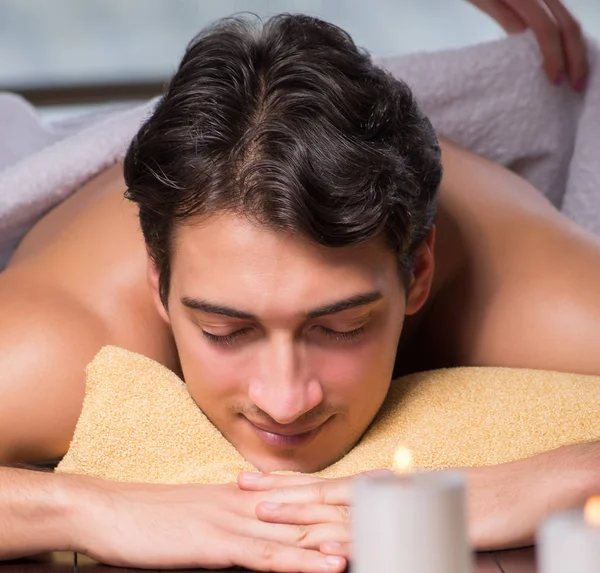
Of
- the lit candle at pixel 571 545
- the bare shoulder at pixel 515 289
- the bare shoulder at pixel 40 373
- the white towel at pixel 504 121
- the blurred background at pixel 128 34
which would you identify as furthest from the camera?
the blurred background at pixel 128 34

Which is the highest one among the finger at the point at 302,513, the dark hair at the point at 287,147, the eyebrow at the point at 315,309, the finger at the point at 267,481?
the dark hair at the point at 287,147

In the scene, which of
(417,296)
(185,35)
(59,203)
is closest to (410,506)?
(417,296)

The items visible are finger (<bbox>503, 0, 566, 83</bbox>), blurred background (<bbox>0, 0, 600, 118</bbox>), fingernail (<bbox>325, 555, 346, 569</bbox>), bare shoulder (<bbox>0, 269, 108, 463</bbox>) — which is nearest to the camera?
fingernail (<bbox>325, 555, 346, 569</bbox>)

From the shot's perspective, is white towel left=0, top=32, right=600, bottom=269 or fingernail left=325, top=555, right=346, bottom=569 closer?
fingernail left=325, top=555, right=346, bottom=569

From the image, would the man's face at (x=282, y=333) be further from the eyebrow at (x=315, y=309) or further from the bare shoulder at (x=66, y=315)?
the bare shoulder at (x=66, y=315)

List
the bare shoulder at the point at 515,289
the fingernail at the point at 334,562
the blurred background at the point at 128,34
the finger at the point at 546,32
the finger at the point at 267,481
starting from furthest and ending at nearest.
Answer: the blurred background at the point at 128,34 → the finger at the point at 546,32 → the bare shoulder at the point at 515,289 → the finger at the point at 267,481 → the fingernail at the point at 334,562

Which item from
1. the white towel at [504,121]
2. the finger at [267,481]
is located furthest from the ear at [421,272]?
the white towel at [504,121]

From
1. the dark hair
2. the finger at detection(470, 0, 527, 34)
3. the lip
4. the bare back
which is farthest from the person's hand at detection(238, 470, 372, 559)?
the finger at detection(470, 0, 527, 34)

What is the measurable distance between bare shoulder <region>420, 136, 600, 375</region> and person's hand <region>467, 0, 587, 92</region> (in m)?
0.37

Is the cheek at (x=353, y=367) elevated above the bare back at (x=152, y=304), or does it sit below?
below

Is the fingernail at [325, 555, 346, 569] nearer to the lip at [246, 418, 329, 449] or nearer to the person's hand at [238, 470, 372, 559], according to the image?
the person's hand at [238, 470, 372, 559]

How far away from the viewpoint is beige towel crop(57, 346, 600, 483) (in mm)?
1365

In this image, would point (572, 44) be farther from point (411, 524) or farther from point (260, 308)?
point (411, 524)

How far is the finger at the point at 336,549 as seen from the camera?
1.13 metres
